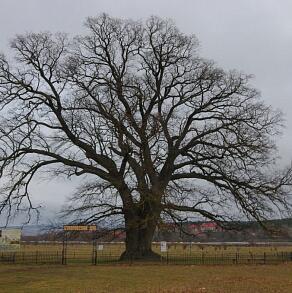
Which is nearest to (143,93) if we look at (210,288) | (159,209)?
(159,209)

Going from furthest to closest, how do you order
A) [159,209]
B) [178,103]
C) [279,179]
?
[178,103] → [279,179] → [159,209]

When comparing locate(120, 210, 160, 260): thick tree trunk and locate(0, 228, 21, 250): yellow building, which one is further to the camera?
locate(0, 228, 21, 250): yellow building

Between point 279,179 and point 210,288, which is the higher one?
point 279,179

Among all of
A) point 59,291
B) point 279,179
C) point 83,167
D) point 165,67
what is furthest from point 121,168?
point 59,291

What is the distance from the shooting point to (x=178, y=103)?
38188 mm

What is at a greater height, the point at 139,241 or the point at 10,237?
the point at 10,237

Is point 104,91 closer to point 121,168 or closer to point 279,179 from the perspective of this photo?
point 121,168

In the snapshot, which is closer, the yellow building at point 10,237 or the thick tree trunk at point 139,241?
the thick tree trunk at point 139,241

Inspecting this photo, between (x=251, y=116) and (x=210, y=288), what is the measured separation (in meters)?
20.7

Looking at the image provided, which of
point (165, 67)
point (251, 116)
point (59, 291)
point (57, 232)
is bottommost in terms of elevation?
point (59, 291)

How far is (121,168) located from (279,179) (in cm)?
1078

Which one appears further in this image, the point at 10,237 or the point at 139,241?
the point at 10,237

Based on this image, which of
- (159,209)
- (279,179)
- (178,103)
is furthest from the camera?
(178,103)

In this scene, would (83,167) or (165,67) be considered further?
(165,67)
